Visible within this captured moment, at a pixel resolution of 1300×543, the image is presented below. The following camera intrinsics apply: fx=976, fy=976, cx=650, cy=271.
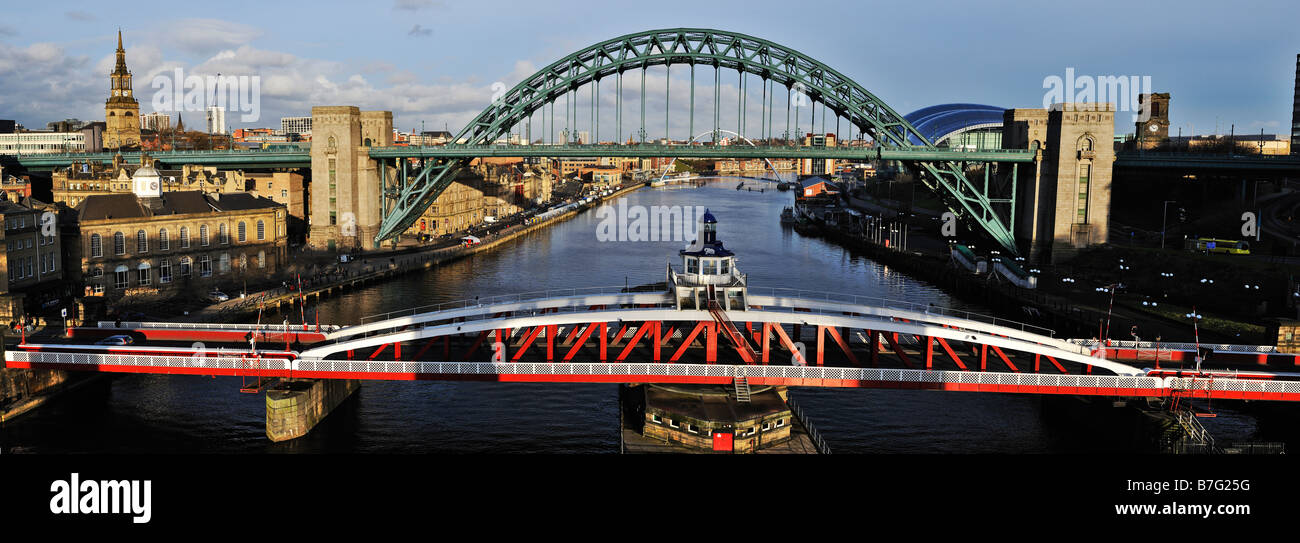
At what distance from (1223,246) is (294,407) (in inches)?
1642

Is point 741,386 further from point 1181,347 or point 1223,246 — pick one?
point 1223,246

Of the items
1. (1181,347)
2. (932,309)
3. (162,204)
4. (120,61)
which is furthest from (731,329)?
(120,61)

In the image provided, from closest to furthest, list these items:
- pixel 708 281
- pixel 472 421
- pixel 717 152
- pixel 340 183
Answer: pixel 708 281, pixel 472 421, pixel 717 152, pixel 340 183

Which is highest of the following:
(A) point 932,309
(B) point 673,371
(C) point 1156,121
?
(C) point 1156,121

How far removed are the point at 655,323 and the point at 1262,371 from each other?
14331 mm

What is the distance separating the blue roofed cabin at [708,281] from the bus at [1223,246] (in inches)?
1178

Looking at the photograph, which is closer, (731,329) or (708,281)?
(731,329)

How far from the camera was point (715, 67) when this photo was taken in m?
57.7

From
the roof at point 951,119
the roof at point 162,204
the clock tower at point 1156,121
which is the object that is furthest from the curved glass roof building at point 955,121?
the roof at point 162,204

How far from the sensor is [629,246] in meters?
69.1

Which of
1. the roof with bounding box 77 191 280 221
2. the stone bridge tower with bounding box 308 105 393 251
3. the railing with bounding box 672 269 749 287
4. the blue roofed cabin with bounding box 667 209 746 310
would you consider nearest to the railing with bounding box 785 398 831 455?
the blue roofed cabin with bounding box 667 209 746 310
